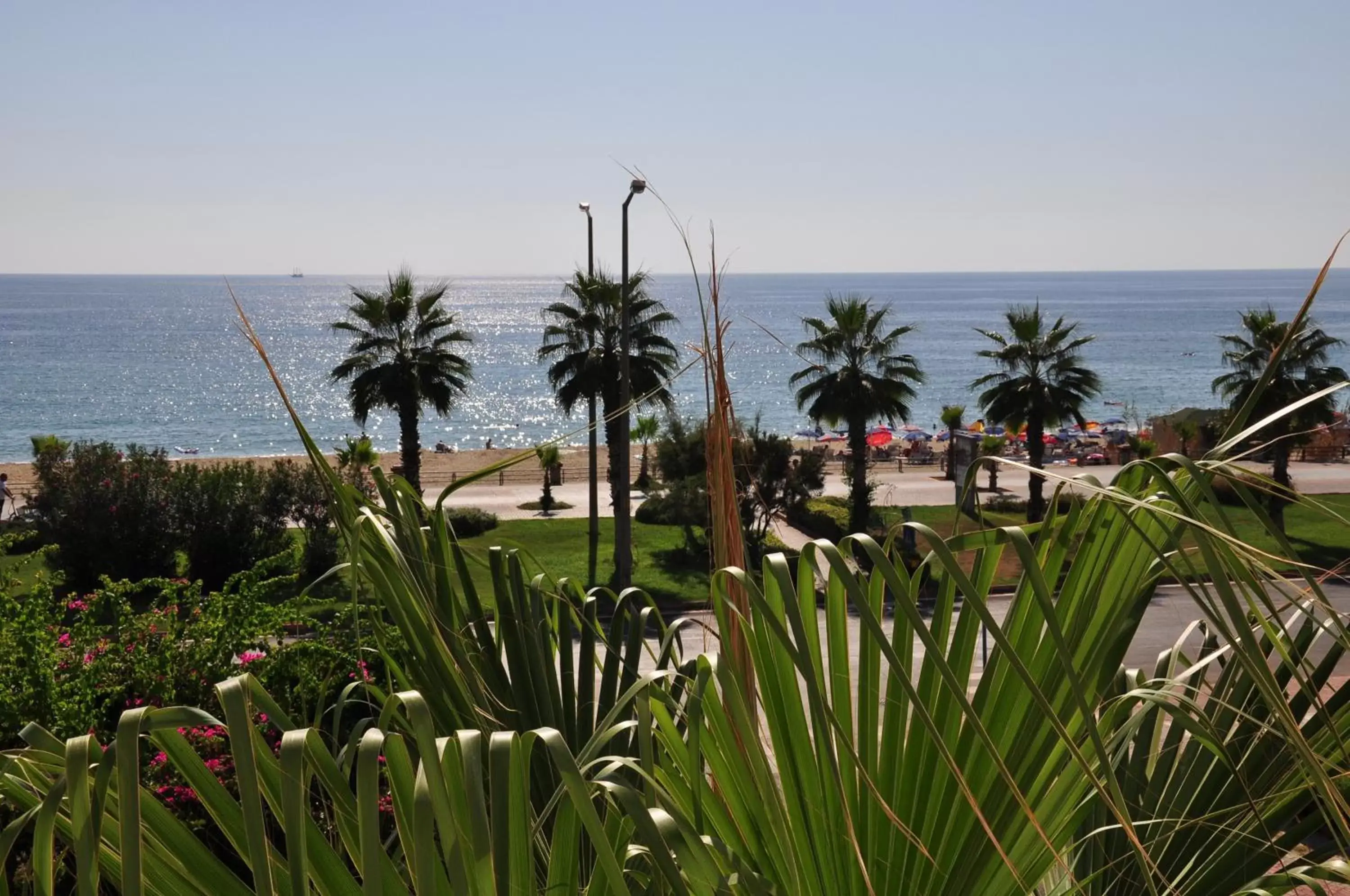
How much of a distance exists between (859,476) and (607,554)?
628cm

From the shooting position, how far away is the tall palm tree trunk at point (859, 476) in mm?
28391

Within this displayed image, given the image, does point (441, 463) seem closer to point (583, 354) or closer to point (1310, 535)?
point (583, 354)

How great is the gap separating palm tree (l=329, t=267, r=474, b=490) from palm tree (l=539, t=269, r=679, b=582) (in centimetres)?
230

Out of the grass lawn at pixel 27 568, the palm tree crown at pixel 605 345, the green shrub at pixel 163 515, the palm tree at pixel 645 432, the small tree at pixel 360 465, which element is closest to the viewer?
the grass lawn at pixel 27 568

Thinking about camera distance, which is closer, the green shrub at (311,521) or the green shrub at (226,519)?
the green shrub at (226,519)

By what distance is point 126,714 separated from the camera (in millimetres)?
1349

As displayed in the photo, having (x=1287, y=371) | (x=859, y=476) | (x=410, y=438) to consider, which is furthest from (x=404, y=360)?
(x=1287, y=371)

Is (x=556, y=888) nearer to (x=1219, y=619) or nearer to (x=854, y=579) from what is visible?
(x=854, y=579)

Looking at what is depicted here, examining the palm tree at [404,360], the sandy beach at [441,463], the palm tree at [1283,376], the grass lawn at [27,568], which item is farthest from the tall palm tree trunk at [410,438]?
the palm tree at [1283,376]

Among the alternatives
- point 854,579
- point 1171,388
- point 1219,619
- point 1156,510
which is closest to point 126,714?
point 854,579

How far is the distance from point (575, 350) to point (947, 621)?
1009 inches

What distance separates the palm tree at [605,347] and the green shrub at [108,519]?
8.55 m

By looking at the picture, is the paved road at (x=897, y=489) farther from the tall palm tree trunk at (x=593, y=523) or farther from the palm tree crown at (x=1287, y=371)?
the tall palm tree trunk at (x=593, y=523)

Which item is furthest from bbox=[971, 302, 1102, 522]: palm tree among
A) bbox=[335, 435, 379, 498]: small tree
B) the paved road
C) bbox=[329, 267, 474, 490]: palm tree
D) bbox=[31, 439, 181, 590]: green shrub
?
bbox=[31, 439, 181, 590]: green shrub
